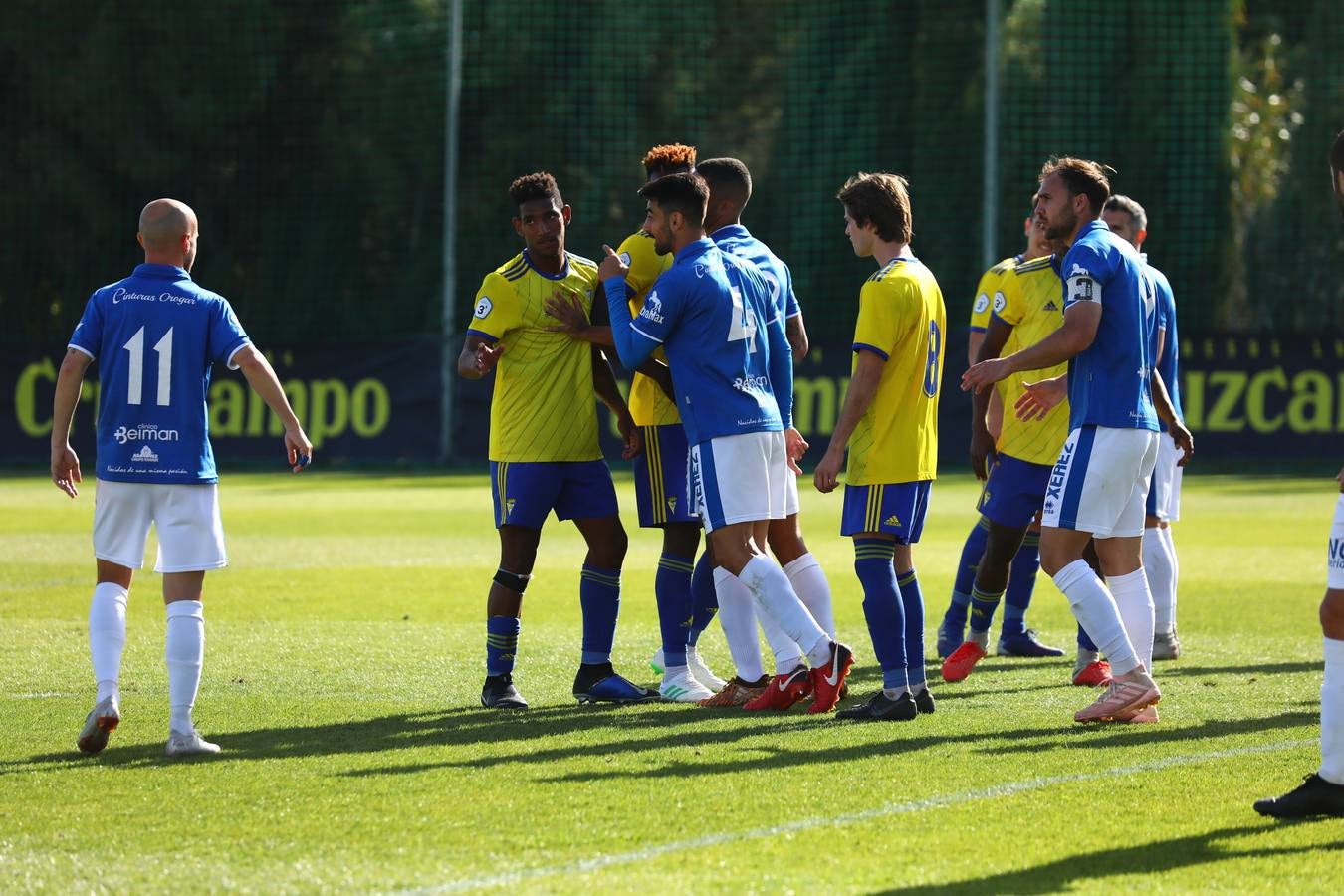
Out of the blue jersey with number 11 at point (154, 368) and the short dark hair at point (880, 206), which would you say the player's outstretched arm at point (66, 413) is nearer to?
the blue jersey with number 11 at point (154, 368)

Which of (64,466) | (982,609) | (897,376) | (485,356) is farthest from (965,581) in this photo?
(64,466)

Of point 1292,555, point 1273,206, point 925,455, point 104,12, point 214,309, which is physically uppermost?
point 104,12

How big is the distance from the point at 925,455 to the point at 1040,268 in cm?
147

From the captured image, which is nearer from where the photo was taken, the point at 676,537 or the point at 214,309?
the point at 214,309

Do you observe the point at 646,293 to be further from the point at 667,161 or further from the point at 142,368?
the point at 142,368

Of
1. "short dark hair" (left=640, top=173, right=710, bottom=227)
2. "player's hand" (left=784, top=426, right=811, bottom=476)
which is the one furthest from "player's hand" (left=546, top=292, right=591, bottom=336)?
"player's hand" (left=784, top=426, right=811, bottom=476)

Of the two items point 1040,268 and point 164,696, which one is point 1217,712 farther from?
point 164,696

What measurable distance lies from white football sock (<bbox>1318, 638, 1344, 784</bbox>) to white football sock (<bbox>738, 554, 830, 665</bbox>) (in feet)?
6.57

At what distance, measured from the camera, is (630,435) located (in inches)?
290

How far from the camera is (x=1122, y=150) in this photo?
29.6 m

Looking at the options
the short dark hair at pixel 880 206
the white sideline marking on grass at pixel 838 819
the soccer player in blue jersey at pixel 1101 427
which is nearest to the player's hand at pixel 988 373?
the soccer player in blue jersey at pixel 1101 427

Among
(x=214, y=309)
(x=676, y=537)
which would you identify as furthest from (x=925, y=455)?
(x=214, y=309)

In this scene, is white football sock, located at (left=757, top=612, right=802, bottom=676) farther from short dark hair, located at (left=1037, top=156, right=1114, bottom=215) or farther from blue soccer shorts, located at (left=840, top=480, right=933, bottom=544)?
short dark hair, located at (left=1037, top=156, right=1114, bottom=215)

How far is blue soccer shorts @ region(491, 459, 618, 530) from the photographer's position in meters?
7.17
